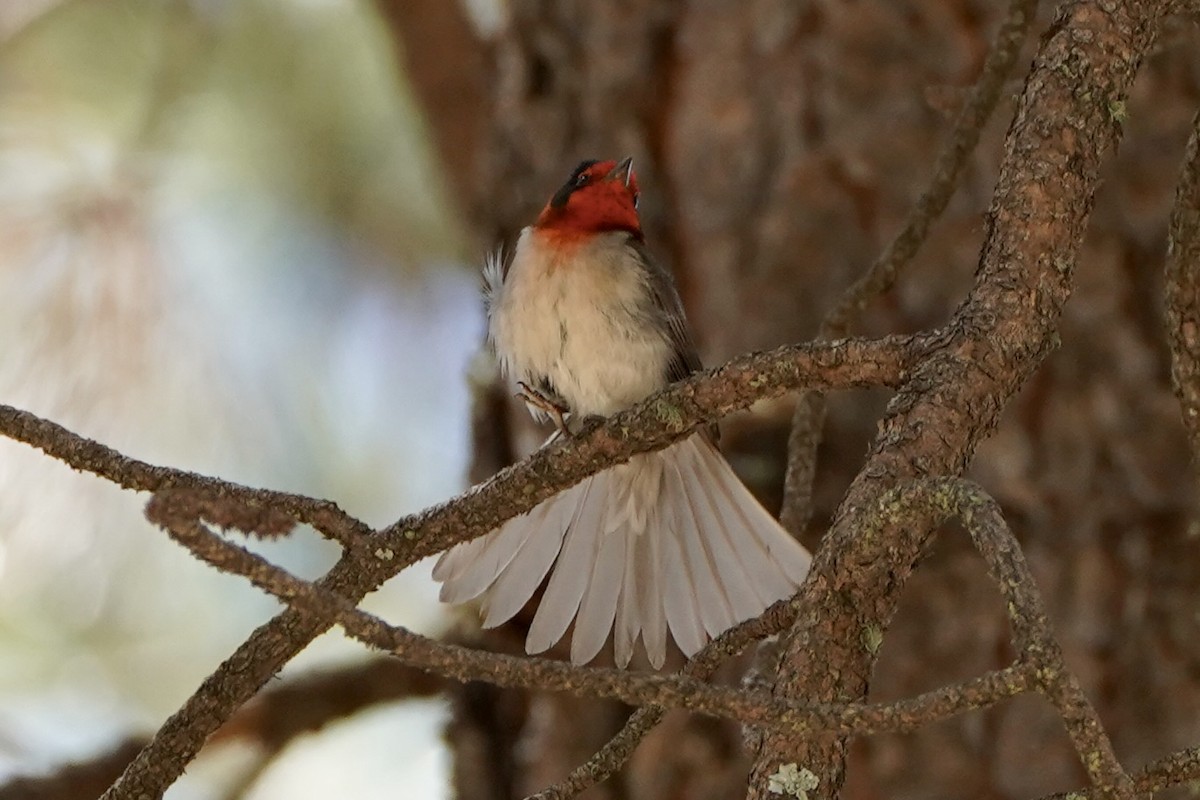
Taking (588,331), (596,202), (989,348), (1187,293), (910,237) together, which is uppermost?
(596,202)

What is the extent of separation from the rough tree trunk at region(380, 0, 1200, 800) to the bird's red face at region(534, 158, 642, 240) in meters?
0.33

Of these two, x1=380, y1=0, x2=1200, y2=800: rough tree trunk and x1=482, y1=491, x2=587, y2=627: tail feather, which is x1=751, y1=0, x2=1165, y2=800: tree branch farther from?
x1=482, y1=491, x2=587, y2=627: tail feather

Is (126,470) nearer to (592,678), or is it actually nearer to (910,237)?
(592,678)

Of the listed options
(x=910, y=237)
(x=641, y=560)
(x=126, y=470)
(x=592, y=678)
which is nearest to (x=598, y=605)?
(x=641, y=560)

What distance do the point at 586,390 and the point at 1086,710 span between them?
1.79 metres

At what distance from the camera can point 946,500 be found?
1426 mm

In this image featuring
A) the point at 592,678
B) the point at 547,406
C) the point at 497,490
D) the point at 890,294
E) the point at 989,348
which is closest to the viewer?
the point at 592,678

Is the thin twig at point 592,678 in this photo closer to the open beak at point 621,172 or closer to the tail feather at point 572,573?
the tail feather at point 572,573

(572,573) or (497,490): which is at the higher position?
(572,573)

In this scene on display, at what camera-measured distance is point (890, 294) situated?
3480 mm

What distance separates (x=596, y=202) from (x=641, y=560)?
0.87m

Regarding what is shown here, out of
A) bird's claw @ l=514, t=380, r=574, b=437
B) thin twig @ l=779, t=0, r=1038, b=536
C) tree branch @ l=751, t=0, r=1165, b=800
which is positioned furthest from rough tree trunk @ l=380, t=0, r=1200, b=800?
tree branch @ l=751, t=0, r=1165, b=800

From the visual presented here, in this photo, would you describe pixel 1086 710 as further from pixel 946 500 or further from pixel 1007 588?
pixel 946 500

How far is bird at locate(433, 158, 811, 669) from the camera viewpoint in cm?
265
